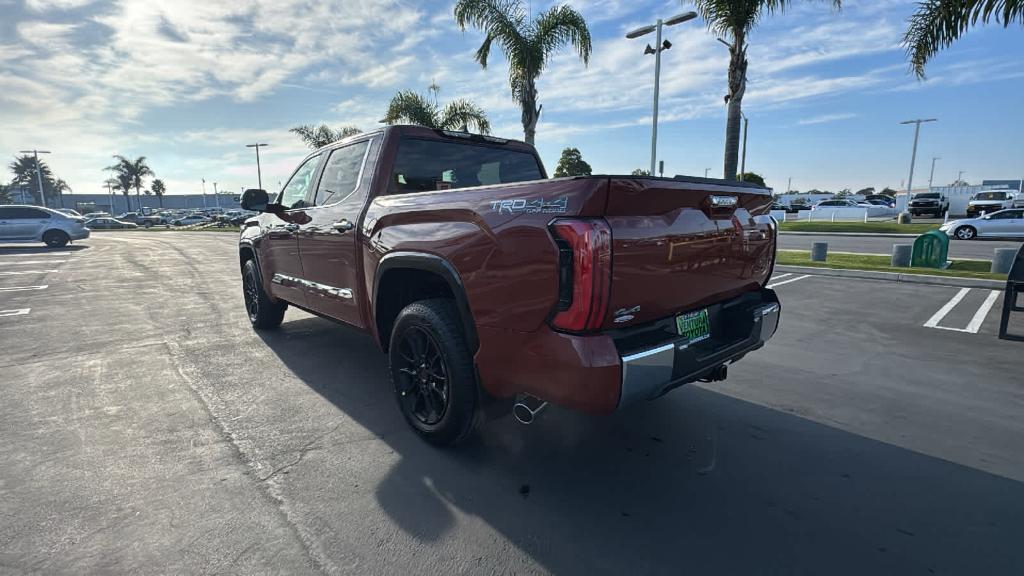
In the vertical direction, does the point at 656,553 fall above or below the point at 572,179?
below

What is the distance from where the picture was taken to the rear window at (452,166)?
11.9 ft

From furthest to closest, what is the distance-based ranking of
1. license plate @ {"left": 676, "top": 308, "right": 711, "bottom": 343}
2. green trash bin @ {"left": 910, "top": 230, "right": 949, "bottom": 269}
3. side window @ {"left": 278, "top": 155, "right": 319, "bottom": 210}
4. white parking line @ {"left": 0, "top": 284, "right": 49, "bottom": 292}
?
green trash bin @ {"left": 910, "top": 230, "right": 949, "bottom": 269}, white parking line @ {"left": 0, "top": 284, "right": 49, "bottom": 292}, side window @ {"left": 278, "top": 155, "right": 319, "bottom": 210}, license plate @ {"left": 676, "top": 308, "right": 711, "bottom": 343}

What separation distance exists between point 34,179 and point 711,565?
110m

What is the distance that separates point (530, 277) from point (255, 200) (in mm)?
3517

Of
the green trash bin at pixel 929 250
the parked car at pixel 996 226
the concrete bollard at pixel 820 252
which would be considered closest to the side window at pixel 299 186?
the concrete bollard at pixel 820 252

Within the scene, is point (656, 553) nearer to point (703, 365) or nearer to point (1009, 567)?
point (703, 365)

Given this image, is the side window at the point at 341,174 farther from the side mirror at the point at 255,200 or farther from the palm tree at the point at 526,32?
the palm tree at the point at 526,32

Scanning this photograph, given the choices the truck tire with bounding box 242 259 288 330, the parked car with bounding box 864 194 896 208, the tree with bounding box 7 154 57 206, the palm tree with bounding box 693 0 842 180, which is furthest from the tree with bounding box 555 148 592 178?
the tree with bounding box 7 154 57 206

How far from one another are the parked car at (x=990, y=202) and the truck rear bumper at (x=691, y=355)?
3477 centimetres

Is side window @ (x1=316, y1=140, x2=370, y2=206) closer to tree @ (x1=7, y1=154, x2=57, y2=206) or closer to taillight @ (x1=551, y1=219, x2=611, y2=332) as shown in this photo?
taillight @ (x1=551, y1=219, x2=611, y2=332)

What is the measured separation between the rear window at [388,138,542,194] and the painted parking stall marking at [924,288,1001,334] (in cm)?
522

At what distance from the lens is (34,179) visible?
78125mm

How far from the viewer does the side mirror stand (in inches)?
175

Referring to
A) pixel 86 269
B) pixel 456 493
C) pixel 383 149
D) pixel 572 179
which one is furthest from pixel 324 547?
pixel 86 269
